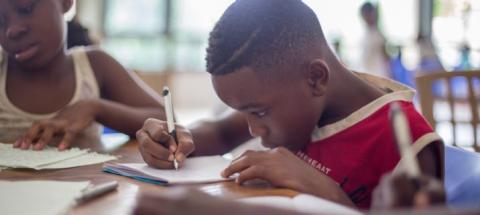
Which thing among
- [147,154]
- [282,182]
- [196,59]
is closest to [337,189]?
[282,182]

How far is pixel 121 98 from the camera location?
1.28 metres

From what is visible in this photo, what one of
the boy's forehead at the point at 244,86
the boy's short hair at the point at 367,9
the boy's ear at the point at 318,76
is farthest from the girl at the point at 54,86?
the boy's short hair at the point at 367,9

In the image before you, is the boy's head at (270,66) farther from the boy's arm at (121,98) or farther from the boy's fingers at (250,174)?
the boy's arm at (121,98)

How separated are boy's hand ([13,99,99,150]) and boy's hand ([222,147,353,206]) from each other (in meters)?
0.42

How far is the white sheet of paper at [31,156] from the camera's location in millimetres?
825

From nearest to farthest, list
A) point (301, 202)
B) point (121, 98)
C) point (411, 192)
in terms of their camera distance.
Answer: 1. point (411, 192)
2. point (301, 202)
3. point (121, 98)

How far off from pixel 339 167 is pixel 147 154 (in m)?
0.30

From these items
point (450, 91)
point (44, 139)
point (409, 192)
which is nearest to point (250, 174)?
point (409, 192)

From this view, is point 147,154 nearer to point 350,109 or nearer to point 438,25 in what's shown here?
point 350,109

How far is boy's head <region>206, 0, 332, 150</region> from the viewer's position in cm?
79

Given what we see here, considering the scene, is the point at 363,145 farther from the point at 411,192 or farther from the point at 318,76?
the point at 411,192

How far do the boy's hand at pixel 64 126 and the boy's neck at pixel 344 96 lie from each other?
49 cm

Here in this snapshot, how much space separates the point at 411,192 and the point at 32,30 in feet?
2.93

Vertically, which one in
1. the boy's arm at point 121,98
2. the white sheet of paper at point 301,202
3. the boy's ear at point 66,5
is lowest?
the boy's arm at point 121,98
